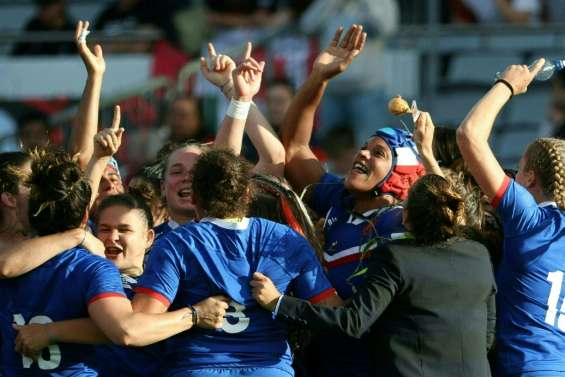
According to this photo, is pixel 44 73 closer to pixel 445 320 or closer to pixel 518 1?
pixel 518 1

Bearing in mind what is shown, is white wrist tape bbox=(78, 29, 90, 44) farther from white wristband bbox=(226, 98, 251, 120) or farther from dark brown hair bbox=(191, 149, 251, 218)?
dark brown hair bbox=(191, 149, 251, 218)

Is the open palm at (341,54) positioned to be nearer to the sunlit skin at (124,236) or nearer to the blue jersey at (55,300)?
the sunlit skin at (124,236)

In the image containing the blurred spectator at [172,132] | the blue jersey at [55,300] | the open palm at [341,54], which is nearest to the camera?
the blue jersey at [55,300]

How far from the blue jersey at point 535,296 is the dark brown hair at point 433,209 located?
0.35 meters

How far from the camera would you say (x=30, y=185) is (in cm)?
524

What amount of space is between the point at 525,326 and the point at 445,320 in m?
0.55

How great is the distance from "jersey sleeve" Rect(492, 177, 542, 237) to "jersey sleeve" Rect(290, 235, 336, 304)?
31.6 inches

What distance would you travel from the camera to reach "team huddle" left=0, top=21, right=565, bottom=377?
5.05 meters

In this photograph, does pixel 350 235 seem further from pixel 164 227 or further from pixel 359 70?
pixel 359 70

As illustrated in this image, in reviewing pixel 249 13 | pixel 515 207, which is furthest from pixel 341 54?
pixel 249 13

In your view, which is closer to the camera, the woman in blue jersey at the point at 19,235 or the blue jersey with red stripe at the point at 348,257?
the woman in blue jersey at the point at 19,235

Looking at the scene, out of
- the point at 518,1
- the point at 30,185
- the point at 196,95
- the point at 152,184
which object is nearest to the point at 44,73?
the point at 196,95

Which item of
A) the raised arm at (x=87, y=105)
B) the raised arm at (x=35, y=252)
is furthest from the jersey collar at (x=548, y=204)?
the raised arm at (x=87, y=105)

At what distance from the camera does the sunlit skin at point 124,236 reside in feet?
19.6
